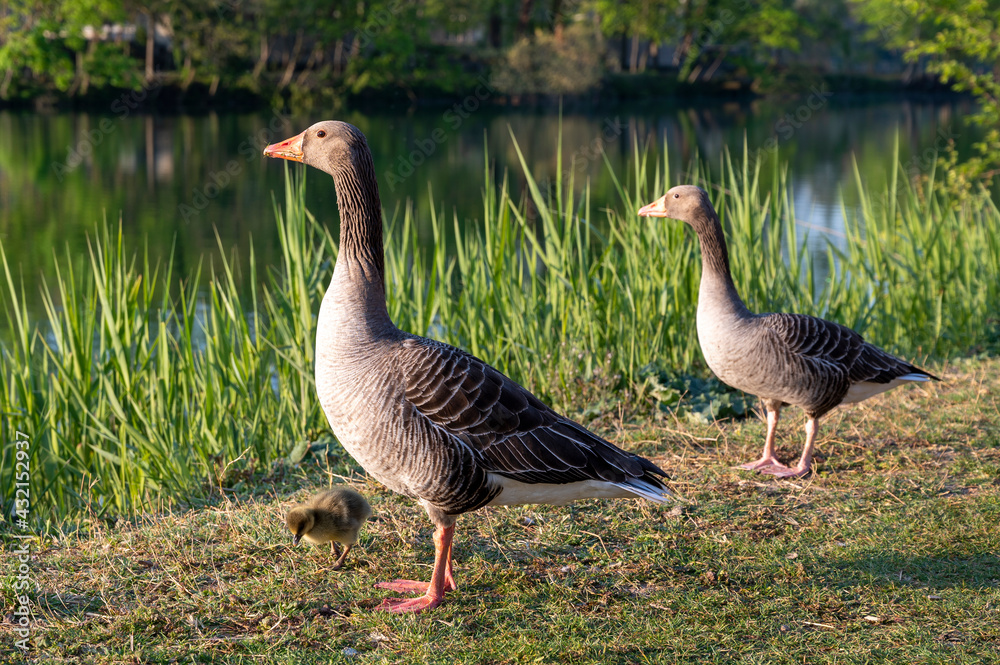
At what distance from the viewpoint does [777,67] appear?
227 feet

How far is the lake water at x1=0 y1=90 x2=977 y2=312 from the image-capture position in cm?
2025

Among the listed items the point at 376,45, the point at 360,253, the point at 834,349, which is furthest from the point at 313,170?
the point at 376,45

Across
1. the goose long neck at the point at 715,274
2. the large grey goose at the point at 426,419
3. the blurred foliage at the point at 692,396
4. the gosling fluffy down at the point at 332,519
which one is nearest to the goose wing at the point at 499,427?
the large grey goose at the point at 426,419

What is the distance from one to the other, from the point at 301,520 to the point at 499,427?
1073 millimetres

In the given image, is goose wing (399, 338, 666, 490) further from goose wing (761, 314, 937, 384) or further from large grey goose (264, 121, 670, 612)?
goose wing (761, 314, 937, 384)

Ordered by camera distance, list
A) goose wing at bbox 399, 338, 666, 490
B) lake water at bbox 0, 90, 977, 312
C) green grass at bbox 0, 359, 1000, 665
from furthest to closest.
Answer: lake water at bbox 0, 90, 977, 312 < goose wing at bbox 399, 338, 666, 490 < green grass at bbox 0, 359, 1000, 665

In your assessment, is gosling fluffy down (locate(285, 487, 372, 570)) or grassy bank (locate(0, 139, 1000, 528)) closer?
gosling fluffy down (locate(285, 487, 372, 570))

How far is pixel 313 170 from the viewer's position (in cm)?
2170

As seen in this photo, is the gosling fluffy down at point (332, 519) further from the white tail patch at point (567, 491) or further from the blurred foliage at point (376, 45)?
the blurred foliage at point (376, 45)

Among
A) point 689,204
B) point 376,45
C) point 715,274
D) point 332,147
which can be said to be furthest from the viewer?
point 376,45

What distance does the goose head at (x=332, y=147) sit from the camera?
4.09m

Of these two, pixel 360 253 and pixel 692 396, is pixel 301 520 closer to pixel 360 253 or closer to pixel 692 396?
pixel 360 253

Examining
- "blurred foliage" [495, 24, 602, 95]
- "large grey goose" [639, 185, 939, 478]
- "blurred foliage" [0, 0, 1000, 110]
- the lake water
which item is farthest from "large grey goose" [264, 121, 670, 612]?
"blurred foliage" [495, 24, 602, 95]

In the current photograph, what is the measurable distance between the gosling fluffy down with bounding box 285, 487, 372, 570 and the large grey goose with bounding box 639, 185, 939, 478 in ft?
7.93
